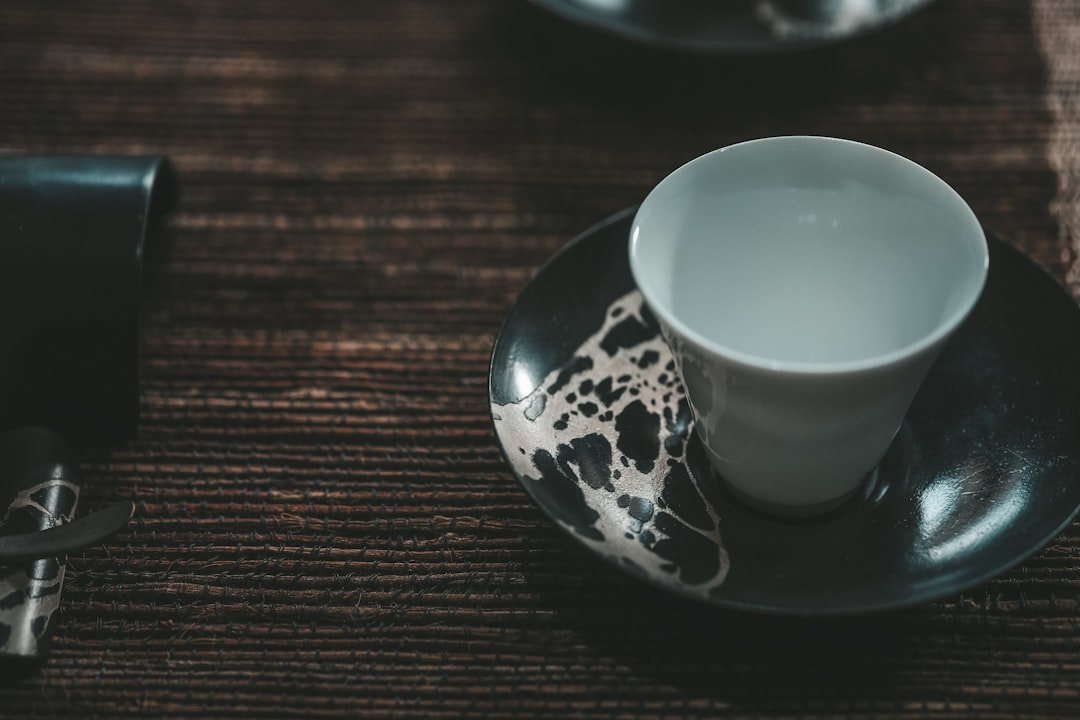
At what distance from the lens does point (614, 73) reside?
735 millimetres

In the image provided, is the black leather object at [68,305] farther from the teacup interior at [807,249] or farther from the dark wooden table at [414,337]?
the teacup interior at [807,249]

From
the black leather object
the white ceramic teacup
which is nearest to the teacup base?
the white ceramic teacup

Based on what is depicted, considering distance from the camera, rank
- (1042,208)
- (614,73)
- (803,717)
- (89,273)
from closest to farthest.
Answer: (803,717)
(89,273)
(1042,208)
(614,73)

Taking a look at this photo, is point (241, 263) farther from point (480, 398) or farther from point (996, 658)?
point (996, 658)

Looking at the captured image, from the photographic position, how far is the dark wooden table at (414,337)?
412 mm

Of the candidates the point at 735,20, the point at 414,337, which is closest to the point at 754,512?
the point at 414,337

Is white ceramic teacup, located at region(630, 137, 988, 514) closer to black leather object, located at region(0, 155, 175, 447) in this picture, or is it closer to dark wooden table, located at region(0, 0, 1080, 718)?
dark wooden table, located at region(0, 0, 1080, 718)

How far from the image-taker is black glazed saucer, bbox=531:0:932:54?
25.1 inches

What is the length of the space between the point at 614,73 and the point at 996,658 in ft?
1.50

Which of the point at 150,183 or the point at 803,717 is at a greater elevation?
the point at 150,183

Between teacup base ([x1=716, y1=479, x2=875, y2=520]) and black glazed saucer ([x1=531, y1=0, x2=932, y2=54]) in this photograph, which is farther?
black glazed saucer ([x1=531, y1=0, x2=932, y2=54])

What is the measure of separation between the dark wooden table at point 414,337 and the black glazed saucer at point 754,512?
4 cm

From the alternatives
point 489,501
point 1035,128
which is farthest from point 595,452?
point 1035,128

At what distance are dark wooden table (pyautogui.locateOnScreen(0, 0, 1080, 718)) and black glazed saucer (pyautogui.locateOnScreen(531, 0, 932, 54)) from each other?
45mm
